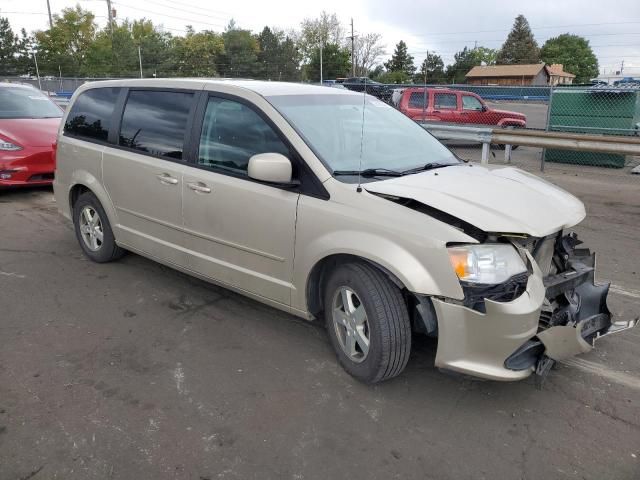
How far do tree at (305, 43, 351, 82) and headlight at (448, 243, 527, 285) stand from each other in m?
60.8

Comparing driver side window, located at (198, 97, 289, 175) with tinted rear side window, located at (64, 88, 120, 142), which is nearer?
driver side window, located at (198, 97, 289, 175)

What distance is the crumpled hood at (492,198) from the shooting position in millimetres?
2811

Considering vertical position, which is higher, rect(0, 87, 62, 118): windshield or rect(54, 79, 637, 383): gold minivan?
rect(0, 87, 62, 118): windshield

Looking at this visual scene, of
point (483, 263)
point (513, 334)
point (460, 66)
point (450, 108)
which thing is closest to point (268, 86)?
point (483, 263)

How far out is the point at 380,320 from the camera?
292cm

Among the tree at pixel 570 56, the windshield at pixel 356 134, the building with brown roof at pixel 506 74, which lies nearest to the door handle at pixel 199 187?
the windshield at pixel 356 134

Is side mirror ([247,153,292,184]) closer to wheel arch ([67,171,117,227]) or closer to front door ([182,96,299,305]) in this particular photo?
front door ([182,96,299,305])

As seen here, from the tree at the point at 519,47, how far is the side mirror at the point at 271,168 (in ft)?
348

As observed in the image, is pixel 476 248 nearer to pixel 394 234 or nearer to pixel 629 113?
pixel 394 234

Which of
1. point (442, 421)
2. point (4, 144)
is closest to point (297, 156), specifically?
point (442, 421)

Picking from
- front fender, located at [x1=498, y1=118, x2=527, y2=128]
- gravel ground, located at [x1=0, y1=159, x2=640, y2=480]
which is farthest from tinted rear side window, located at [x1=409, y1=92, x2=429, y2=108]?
gravel ground, located at [x1=0, y1=159, x2=640, y2=480]

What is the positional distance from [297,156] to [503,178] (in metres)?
1.35

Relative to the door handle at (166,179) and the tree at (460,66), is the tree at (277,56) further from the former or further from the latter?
the door handle at (166,179)

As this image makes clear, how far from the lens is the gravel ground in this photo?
253cm
